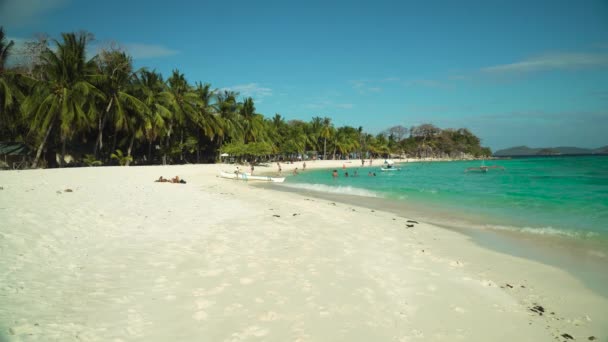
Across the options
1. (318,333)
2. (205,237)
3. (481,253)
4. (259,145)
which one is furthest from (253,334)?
(259,145)

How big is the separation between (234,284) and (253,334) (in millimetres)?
1309

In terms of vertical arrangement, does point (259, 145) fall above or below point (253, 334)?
above

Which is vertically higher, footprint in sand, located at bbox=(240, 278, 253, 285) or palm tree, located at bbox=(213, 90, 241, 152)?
palm tree, located at bbox=(213, 90, 241, 152)

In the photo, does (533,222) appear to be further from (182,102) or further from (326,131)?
(326,131)

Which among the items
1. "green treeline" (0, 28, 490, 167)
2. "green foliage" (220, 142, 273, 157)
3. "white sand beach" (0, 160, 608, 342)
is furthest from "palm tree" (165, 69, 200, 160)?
"white sand beach" (0, 160, 608, 342)

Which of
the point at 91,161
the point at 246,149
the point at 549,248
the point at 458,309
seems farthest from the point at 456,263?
the point at 246,149

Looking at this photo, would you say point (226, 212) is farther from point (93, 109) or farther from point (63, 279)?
point (93, 109)

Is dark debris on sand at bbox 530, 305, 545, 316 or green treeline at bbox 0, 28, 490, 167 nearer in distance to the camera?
dark debris on sand at bbox 530, 305, 545, 316

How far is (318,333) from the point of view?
3.46 metres

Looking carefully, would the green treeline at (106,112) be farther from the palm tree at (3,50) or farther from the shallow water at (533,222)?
the shallow water at (533,222)

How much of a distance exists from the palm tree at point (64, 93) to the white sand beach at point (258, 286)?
22504 millimetres

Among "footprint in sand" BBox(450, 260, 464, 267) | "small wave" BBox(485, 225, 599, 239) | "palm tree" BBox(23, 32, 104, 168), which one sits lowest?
"small wave" BBox(485, 225, 599, 239)

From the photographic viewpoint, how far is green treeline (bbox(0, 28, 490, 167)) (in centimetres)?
2711

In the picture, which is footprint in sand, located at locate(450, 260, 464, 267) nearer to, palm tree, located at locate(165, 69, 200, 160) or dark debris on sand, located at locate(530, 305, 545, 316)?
dark debris on sand, located at locate(530, 305, 545, 316)
